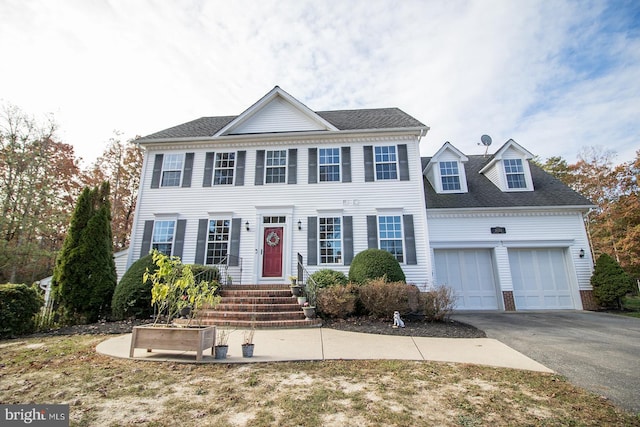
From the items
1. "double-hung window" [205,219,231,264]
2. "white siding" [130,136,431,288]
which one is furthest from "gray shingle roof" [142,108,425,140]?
"double-hung window" [205,219,231,264]

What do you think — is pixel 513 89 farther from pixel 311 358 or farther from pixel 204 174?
pixel 204 174

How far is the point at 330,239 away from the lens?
12.0m

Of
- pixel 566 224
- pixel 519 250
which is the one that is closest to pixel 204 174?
pixel 519 250

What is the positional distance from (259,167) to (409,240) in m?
7.38

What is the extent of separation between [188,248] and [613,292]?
17384mm

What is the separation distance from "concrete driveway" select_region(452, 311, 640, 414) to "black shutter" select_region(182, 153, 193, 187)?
502 inches

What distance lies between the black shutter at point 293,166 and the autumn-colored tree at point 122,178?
1576 cm

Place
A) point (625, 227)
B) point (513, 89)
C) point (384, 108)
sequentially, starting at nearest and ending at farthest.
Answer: point (513, 89), point (384, 108), point (625, 227)

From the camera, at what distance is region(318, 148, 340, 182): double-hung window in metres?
12.8

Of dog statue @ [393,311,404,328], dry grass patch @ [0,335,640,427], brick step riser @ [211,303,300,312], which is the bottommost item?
dry grass patch @ [0,335,640,427]

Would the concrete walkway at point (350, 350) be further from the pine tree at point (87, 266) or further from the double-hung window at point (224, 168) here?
the double-hung window at point (224, 168)

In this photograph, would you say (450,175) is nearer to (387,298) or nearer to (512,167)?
(512,167)

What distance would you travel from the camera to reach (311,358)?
5258 millimetres

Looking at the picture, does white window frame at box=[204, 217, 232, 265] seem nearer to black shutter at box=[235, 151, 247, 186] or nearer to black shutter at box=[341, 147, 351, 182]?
black shutter at box=[235, 151, 247, 186]
